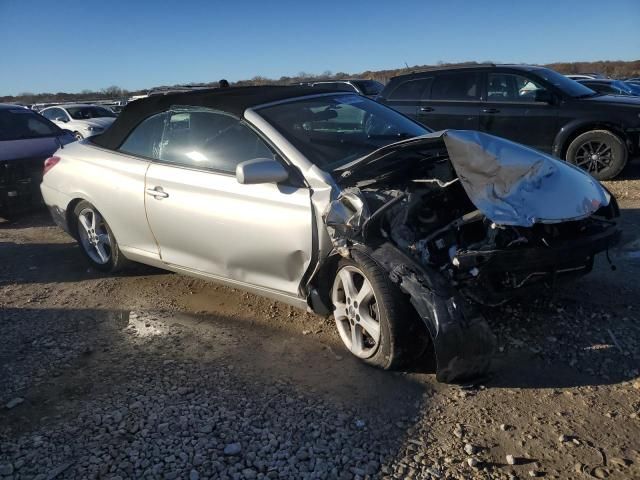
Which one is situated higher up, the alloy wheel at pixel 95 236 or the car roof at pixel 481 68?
the car roof at pixel 481 68

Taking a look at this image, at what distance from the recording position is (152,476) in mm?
2400

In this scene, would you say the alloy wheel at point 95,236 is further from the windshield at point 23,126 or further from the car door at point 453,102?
the car door at point 453,102

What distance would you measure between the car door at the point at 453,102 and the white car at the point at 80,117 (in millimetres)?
10317

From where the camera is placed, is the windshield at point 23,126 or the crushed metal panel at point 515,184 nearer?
the crushed metal panel at point 515,184

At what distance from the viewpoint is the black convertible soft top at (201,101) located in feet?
13.1

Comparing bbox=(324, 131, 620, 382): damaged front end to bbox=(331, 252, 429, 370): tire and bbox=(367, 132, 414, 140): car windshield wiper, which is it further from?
bbox=(367, 132, 414, 140): car windshield wiper

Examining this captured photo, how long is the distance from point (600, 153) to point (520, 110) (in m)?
1.29

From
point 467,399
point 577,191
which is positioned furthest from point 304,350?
point 577,191

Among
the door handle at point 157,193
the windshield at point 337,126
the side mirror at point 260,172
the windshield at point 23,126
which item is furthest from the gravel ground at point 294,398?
the windshield at point 23,126

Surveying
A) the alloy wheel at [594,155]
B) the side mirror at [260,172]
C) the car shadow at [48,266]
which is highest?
the side mirror at [260,172]

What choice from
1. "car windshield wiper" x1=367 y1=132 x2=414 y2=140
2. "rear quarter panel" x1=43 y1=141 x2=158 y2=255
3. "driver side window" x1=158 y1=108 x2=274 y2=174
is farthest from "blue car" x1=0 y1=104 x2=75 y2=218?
"car windshield wiper" x1=367 y1=132 x2=414 y2=140

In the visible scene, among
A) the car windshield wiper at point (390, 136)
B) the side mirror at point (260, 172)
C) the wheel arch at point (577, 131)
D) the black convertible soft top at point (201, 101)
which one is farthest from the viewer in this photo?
the wheel arch at point (577, 131)

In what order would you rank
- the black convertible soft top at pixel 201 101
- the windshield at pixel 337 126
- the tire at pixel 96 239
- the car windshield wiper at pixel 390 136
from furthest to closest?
1. the tire at pixel 96 239
2. the car windshield wiper at pixel 390 136
3. the black convertible soft top at pixel 201 101
4. the windshield at pixel 337 126

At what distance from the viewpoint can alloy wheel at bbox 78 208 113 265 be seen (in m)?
5.00
